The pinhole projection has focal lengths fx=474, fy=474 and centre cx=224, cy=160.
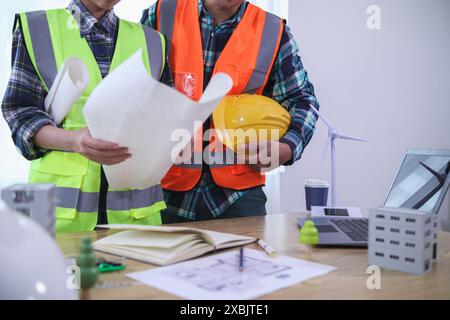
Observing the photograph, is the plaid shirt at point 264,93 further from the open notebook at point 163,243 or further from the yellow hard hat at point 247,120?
the open notebook at point 163,243

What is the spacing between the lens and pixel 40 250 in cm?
61

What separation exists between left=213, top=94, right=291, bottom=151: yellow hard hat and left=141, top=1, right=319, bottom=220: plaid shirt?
0.08m

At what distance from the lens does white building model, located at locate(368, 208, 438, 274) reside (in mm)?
815

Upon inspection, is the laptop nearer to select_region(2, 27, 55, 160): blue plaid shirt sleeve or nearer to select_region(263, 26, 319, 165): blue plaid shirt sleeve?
select_region(263, 26, 319, 165): blue plaid shirt sleeve

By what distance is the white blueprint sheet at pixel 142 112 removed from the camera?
2.80ft

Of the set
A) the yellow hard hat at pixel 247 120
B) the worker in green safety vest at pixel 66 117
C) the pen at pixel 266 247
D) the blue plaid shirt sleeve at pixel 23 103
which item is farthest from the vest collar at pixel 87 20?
the pen at pixel 266 247

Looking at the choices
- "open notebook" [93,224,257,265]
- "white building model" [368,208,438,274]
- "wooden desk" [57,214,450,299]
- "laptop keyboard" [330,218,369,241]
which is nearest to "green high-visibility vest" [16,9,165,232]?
"wooden desk" [57,214,450,299]

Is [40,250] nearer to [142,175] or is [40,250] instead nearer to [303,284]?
[303,284]

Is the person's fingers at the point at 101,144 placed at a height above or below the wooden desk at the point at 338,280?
above

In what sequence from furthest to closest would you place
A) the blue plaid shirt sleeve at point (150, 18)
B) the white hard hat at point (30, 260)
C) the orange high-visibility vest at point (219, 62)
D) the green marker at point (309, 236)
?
1. the blue plaid shirt sleeve at point (150, 18)
2. the orange high-visibility vest at point (219, 62)
3. the green marker at point (309, 236)
4. the white hard hat at point (30, 260)

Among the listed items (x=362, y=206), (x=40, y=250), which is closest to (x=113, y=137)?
(x=40, y=250)

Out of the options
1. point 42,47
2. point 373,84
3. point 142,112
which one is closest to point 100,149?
point 142,112

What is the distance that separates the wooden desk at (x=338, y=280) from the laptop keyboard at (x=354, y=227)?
0.20 feet
